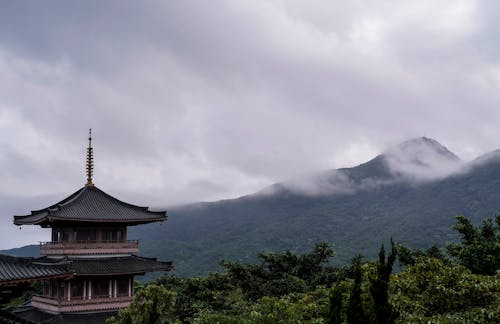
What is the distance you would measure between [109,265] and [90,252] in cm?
139

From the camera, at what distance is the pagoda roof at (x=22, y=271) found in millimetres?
19086

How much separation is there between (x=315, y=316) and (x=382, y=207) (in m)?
159

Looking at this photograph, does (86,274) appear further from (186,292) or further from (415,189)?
(415,189)

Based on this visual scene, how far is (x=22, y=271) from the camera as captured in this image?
794 inches

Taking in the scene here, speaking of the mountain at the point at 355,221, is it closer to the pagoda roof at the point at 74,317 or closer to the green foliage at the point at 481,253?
the pagoda roof at the point at 74,317

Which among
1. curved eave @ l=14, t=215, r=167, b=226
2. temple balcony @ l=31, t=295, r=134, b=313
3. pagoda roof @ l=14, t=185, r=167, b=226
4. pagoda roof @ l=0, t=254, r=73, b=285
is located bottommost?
temple balcony @ l=31, t=295, r=134, b=313

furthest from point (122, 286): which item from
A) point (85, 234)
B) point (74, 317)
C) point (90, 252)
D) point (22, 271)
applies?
point (22, 271)

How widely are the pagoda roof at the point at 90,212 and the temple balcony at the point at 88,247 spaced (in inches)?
57.1

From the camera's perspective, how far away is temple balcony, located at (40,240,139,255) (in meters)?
30.7

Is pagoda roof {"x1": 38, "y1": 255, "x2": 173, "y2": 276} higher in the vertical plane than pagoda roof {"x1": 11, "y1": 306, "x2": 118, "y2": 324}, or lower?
→ higher

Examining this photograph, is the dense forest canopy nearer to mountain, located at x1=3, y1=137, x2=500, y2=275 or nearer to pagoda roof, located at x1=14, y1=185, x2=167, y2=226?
pagoda roof, located at x1=14, y1=185, x2=167, y2=226

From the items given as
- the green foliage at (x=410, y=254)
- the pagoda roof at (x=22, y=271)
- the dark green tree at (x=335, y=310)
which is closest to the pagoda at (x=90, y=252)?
the pagoda roof at (x=22, y=271)

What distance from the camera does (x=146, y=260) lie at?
33875 millimetres

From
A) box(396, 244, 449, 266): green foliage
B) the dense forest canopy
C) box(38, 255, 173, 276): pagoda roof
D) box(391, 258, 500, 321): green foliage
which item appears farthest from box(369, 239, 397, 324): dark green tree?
box(38, 255, 173, 276): pagoda roof
